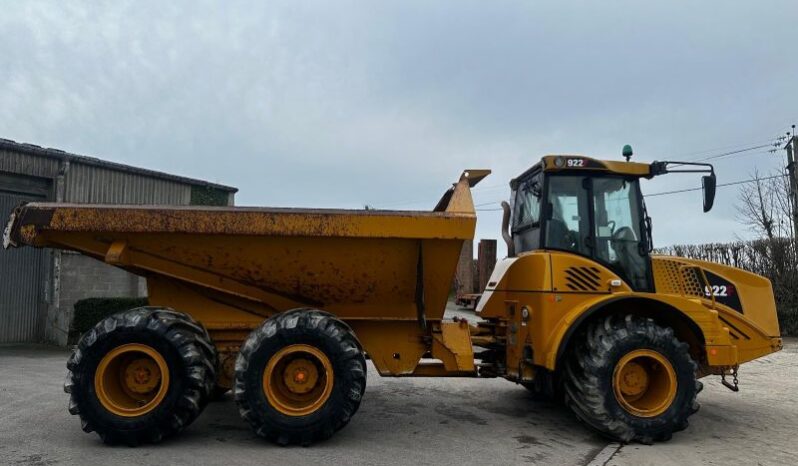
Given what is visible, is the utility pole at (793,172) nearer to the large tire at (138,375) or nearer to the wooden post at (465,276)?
the wooden post at (465,276)

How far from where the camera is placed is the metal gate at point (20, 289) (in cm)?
1264

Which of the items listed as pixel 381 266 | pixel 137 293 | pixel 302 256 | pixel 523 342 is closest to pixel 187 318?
pixel 302 256

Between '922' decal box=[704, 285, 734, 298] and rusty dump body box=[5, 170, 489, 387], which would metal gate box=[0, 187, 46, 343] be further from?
'922' decal box=[704, 285, 734, 298]

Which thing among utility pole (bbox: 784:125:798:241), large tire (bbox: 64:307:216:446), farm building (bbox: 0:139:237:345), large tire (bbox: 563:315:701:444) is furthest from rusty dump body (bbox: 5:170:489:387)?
utility pole (bbox: 784:125:798:241)

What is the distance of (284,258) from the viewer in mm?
5449

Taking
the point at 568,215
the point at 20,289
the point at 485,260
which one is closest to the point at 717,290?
the point at 568,215

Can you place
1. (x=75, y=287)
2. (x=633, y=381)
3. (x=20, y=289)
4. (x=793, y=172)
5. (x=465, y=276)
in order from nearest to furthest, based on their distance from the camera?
(x=633, y=381), (x=465, y=276), (x=20, y=289), (x=75, y=287), (x=793, y=172)

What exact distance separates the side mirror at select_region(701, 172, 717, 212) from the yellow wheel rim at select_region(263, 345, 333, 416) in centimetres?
414

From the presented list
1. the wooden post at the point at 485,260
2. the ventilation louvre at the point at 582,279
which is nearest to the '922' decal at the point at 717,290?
the ventilation louvre at the point at 582,279

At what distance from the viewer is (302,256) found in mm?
5445

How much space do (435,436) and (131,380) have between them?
9.35 ft

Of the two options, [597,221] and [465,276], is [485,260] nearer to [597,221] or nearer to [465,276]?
[465,276]

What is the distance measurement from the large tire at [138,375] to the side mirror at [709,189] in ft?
16.9

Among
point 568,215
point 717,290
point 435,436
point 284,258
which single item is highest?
point 568,215
